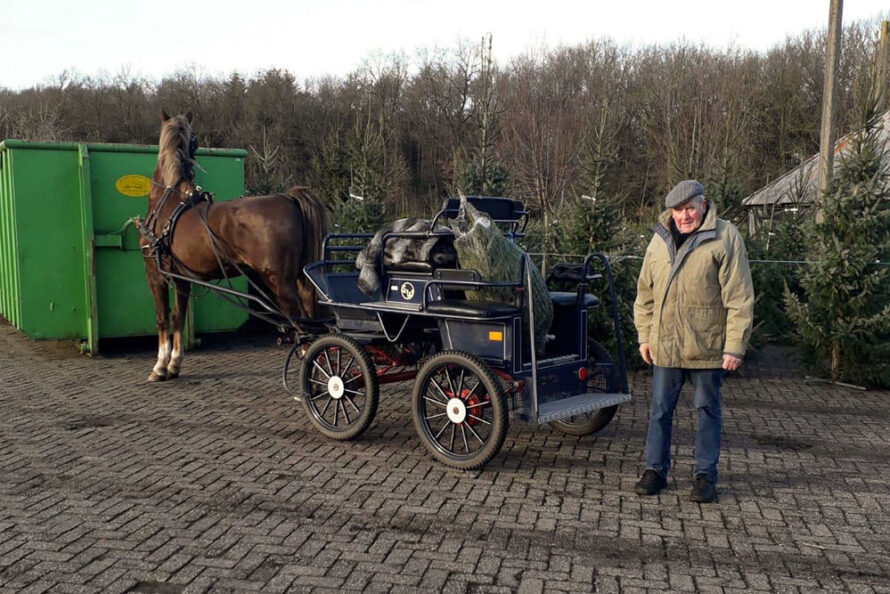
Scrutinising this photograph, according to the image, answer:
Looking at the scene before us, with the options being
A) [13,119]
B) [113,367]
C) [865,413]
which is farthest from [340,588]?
[13,119]

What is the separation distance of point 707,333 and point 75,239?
7869 mm

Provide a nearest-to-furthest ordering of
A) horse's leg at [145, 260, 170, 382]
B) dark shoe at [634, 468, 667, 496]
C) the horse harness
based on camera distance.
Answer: dark shoe at [634, 468, 667, 496]
the horse harness
horse's leg at [145, 260, 170, 382]

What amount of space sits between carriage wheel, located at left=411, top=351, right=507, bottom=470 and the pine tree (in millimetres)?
4576

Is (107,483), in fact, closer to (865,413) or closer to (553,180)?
(865,413)

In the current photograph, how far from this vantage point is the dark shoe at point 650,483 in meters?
5.08

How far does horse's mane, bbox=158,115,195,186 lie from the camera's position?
29.1ft

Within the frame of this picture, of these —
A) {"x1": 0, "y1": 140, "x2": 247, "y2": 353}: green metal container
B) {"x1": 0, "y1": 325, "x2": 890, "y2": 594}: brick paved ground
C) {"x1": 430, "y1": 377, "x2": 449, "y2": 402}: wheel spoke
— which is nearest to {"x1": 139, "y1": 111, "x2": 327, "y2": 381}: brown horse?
{"x1": 0, "y1": 140, "x2": 247, "y2": 353}: green metal container

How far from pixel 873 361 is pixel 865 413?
121 cm

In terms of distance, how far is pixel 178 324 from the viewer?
8.80 m

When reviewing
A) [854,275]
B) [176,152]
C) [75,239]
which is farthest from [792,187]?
[75,239]

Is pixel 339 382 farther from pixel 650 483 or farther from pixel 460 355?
pixel 650 483

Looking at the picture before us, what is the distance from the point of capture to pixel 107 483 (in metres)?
5.35

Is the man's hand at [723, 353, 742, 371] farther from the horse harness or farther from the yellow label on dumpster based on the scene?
the yellow label on dumpster

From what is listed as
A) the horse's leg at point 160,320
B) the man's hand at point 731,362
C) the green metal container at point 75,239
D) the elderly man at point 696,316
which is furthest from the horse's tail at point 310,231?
the man's hand at point 731,362
